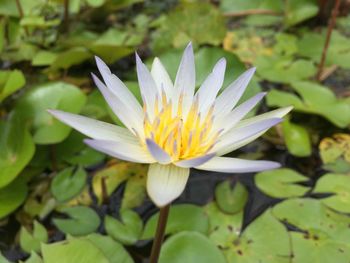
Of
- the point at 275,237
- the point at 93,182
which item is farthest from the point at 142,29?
the point at 275,237

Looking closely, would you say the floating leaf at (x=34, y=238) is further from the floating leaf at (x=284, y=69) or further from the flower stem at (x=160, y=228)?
the floating leaf at (x=284, y=69)

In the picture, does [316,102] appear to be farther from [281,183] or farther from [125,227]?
[125,227]

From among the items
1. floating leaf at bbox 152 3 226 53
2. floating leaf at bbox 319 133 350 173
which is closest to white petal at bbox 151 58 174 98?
floating leaf at bbox 319 133 350 173

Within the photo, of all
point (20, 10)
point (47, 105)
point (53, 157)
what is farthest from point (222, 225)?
point (20, 10)

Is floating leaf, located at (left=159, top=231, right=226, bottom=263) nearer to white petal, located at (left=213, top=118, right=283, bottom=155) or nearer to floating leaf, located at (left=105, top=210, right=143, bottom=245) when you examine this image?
floating leaf, located at (left=105, top=210, right=143, bottom=245)

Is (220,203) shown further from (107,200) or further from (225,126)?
(225,126)

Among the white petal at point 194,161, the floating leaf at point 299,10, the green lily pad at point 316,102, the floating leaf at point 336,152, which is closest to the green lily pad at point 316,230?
the floating leaf at point 336,152
